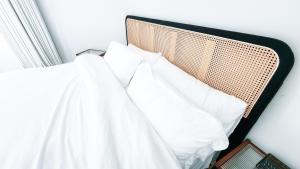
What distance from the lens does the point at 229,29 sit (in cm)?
91

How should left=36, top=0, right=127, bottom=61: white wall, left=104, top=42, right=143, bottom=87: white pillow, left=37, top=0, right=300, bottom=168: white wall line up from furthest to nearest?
left=36, top=0, right=127, bottom=61: white wall
left=104, top=42, right=143, bottom=87: white pillow
left=37, top=0, right=300, bottom=168: white wall

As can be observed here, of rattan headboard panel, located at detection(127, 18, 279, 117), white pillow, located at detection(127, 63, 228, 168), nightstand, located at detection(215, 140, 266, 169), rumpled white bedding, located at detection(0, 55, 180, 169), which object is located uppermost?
rattan headboard panel, located at detection(127, 18, 279, 117)

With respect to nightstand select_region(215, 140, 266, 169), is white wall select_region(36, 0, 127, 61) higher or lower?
higher

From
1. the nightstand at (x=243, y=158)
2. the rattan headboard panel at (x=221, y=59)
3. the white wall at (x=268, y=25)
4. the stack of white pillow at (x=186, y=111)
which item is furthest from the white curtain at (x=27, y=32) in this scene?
the nightstand at (x=243, y=158)

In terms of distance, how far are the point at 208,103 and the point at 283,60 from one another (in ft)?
1.33

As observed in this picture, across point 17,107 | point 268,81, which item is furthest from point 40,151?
point 268,81

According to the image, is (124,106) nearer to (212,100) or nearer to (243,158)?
(212,100)

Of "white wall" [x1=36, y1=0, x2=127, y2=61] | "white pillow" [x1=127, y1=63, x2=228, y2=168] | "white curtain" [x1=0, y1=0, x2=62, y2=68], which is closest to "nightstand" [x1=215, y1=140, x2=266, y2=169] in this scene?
"white pillow" [x1=127, y1=63, x2=228, y2=168]

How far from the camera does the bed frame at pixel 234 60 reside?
0.72 metres

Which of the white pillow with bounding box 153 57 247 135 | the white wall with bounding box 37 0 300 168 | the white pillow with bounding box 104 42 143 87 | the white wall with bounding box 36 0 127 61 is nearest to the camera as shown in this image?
the white wall with bounding box 37 0 300 168

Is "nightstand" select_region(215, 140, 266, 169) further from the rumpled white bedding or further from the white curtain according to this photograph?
the white curtain

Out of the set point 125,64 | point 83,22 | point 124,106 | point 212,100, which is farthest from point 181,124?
point 83,22

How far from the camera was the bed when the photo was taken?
0.77 metres

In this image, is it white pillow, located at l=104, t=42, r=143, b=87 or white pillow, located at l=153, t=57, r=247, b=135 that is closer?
white pillow, located at l=153, t=57, r=247, b=135
